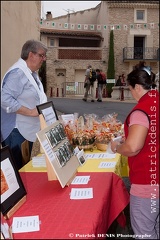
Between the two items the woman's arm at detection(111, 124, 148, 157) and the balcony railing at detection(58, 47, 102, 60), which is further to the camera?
the balcony railing at detection(58, 47, 102, 60)

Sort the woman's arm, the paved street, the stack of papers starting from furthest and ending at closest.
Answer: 1. the paved street
2. the stack of papers
3. the woman's arm

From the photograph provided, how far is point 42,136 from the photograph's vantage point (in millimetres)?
1896

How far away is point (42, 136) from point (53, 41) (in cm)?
2753

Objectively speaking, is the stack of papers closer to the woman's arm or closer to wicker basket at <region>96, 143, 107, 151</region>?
wicker basket at <region>96, 143, 107, 151</region>

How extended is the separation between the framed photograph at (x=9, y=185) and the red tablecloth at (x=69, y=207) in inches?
2.7

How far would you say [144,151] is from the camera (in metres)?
1.75

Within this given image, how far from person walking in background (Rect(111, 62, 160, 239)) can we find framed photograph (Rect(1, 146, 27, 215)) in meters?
0.58

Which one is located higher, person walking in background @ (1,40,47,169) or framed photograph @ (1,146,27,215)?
person walking in background @ (1,40,47,169)

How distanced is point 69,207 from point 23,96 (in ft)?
4.48

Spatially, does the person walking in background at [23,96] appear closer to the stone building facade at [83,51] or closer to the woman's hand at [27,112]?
the woman's hand at [27,112]

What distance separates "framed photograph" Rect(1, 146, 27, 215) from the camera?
4.91 ft

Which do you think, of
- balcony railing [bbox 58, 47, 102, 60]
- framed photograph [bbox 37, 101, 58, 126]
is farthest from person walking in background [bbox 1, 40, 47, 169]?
balcony railing [bbox 58, 47, 102, 60]

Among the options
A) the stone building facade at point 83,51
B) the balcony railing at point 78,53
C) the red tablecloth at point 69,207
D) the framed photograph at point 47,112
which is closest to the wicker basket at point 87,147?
the framed photograph at point 47,112

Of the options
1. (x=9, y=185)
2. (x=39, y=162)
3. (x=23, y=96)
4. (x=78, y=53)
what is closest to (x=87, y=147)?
(x=39, y=162)
